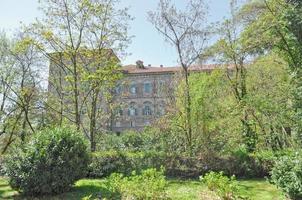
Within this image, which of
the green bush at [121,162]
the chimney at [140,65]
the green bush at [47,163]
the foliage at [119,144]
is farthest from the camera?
the chimney at [140,65]

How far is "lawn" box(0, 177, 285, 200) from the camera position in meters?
11.7

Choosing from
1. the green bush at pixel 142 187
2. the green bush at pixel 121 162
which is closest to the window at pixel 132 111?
the green bush at pixel 121 162

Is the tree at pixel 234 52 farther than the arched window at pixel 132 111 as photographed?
No

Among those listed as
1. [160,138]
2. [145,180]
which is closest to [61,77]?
[160,138]

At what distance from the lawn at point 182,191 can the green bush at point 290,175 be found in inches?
31.6

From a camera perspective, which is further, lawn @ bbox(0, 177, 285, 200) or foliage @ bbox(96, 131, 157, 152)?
foliage @ bbox(96, 131, 157, 152)

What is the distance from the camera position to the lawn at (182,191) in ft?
38.3

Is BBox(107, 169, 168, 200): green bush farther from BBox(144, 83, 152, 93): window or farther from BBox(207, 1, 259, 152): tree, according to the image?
BBox(144, 83, 152, 93): window

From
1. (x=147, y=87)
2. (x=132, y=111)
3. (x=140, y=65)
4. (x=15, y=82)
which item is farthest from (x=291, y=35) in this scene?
(x=140, y=65)

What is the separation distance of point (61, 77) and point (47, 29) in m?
8.67

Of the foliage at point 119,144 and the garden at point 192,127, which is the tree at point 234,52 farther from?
the foliage at point 119,144

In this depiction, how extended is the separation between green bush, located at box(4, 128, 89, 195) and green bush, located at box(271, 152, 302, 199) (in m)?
6.23

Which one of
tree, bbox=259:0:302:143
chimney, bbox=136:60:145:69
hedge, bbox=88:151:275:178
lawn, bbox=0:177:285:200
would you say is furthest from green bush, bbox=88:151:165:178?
chimney, bbox=136:60:145:69

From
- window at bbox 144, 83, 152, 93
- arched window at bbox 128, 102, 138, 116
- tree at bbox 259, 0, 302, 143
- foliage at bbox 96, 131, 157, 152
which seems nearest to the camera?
tree at bbox 259, 0, 302, 143
